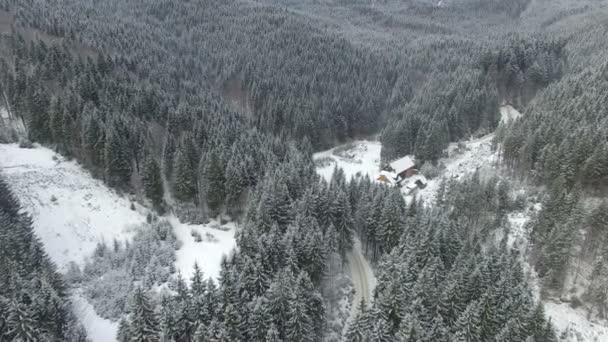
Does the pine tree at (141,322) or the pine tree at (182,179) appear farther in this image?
the pine tree at (182,179)

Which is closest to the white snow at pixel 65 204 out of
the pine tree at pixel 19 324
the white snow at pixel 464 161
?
the pine tree at pixel 19 324

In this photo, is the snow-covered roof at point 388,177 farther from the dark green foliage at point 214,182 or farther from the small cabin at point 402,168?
the dark green foliage at point 214,182

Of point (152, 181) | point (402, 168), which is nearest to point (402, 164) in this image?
point (402, 168)

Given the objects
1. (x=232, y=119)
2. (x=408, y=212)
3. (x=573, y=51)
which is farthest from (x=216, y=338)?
(x=573, y=51)

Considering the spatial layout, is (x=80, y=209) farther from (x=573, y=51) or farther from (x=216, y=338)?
(x=573, y=51)

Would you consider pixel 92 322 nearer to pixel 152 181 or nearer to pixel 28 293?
pixel 28 293

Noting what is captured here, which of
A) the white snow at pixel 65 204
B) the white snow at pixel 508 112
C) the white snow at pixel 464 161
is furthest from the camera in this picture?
the white snow at pixel 508 112
